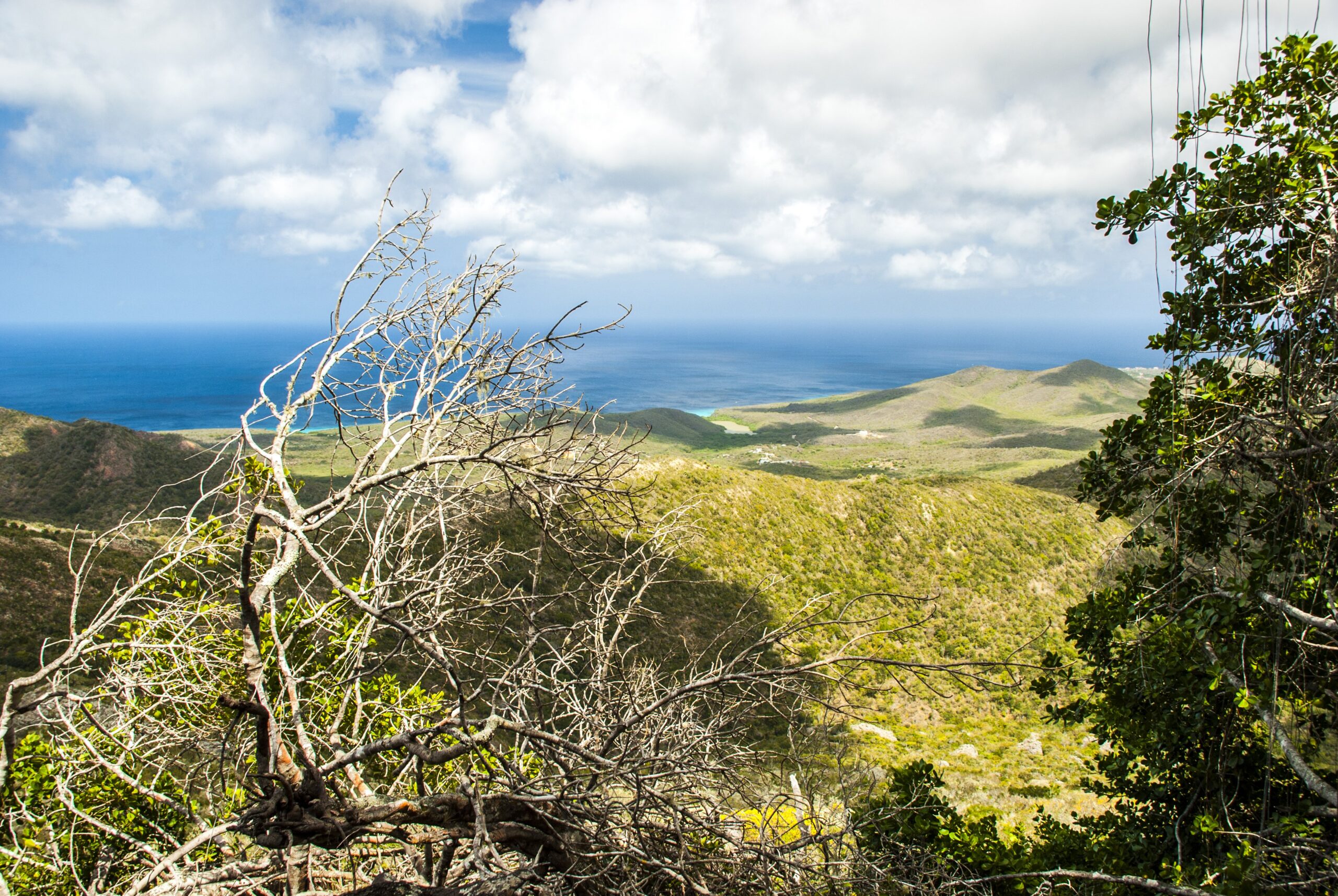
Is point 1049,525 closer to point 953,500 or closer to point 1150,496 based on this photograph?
point 953,500

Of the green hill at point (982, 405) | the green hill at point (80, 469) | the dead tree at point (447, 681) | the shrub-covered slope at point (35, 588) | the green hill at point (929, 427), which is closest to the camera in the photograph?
the dead tree at point (447, 681)

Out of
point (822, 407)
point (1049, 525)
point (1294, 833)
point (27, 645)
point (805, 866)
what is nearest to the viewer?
point (805, 866)

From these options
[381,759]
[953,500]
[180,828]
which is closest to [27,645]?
[180,828]

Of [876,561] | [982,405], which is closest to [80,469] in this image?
[876,561]

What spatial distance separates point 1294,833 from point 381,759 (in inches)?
300

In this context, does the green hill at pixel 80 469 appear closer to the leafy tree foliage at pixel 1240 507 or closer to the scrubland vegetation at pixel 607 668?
the scrubland vegetation at pixel 607 668

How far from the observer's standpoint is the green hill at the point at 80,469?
107 ft

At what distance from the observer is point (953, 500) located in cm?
3192

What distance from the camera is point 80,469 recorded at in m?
37.1

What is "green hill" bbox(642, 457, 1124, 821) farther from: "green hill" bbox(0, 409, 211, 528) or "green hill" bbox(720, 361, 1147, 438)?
"green hill" bbox(720, 361, 1147, 438)

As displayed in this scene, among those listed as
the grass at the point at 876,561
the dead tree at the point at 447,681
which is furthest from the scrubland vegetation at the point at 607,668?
the grass at the point at 876,561

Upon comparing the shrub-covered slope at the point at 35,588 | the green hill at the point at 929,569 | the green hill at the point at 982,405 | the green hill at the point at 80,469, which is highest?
the green hill at the point at 982,405

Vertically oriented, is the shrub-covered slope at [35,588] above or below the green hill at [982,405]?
below

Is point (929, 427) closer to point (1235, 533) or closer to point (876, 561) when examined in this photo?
point (876, 561)
